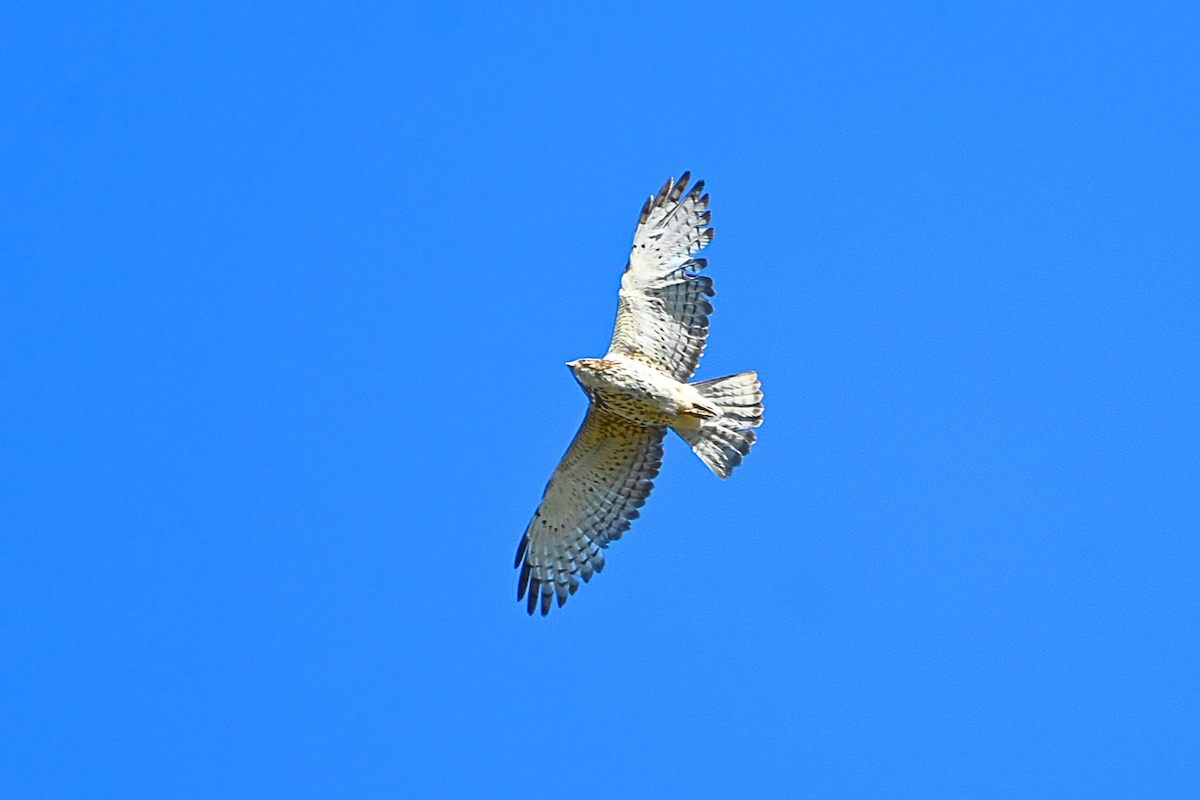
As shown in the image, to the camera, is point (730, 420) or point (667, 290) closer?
point (667, 290)

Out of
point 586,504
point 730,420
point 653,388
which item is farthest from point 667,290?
point 586,504

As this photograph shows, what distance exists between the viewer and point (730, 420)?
1313cm

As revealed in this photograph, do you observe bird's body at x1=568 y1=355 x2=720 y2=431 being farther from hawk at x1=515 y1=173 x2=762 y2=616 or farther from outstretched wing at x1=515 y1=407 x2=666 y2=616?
outstretched wing at x1=515 y1=407 x2=666 y2=616

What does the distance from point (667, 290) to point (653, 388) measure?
724 millimetres

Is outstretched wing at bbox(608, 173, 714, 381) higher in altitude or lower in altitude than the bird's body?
higher

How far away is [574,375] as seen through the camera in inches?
508

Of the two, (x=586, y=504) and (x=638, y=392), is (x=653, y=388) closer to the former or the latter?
(x=638, y=392)

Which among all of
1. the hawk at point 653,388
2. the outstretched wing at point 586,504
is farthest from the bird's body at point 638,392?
the outstretched wing at point 586,504

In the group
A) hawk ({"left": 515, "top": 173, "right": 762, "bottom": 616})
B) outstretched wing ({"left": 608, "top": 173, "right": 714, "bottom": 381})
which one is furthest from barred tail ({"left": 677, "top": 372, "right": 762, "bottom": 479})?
outstretched wing ({"left": 608, "top": 173, "right": 714, "bottom": 381})

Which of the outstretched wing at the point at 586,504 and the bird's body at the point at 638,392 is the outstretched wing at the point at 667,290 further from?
the outstretched wing at the point at 586,504

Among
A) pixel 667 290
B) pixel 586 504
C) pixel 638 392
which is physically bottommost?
pixel 586 504

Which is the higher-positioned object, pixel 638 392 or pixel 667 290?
pixel 667 290

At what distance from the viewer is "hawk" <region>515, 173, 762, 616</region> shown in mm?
12914

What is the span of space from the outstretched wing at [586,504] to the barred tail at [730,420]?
419 mm
